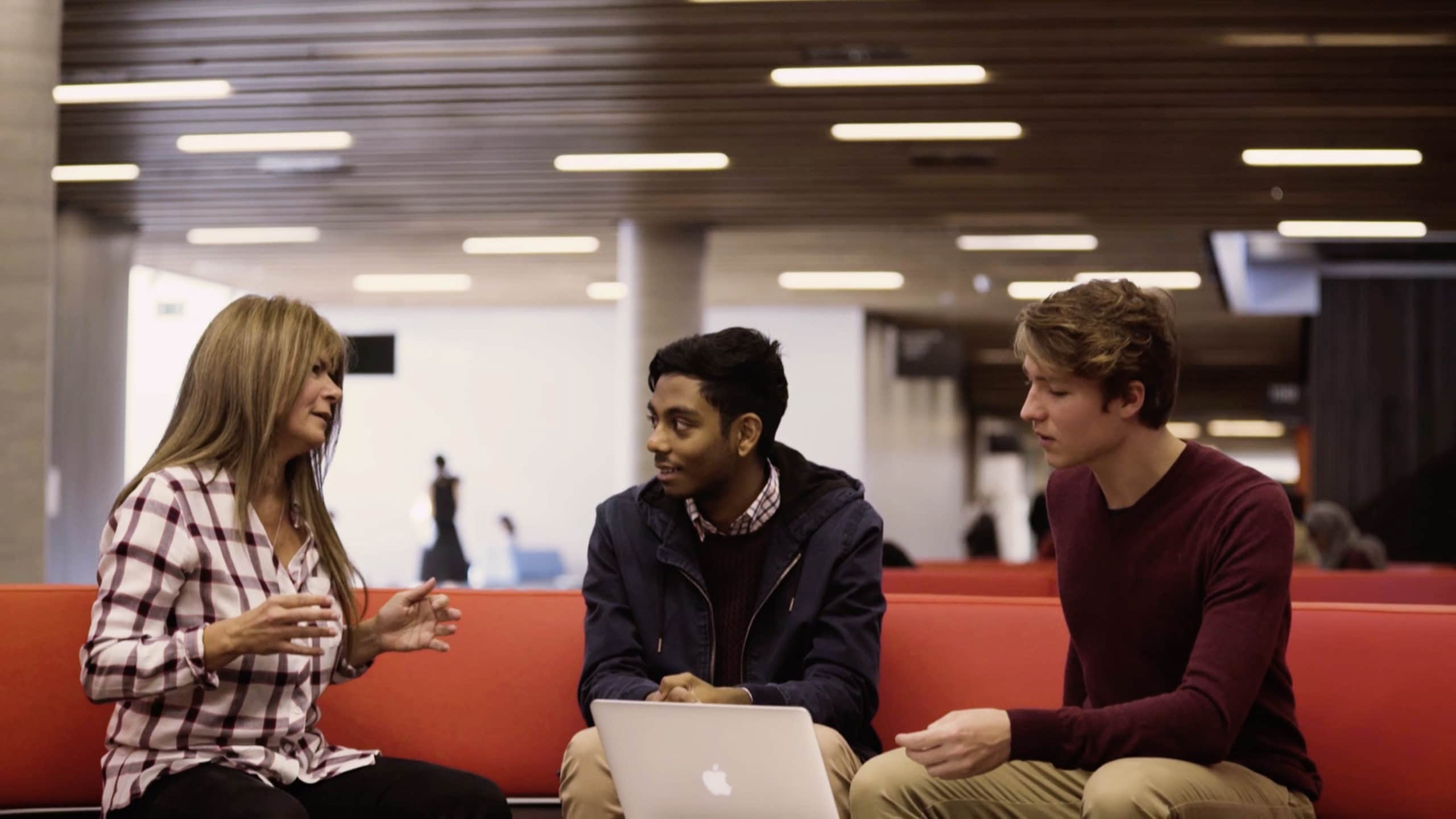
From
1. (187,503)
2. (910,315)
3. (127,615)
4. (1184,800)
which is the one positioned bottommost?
(1184,800)

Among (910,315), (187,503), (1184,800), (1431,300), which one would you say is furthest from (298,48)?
(1431,300)

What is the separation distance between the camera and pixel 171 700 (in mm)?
2547

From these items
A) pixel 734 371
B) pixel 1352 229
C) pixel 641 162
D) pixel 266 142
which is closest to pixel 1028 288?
pixel 1352 229

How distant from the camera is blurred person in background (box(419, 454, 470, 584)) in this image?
567 inches

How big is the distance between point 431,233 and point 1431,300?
10.9 metres

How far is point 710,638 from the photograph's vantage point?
119 inches

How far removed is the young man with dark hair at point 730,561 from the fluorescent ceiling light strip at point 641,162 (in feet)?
26.3

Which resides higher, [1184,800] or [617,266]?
[617,266]

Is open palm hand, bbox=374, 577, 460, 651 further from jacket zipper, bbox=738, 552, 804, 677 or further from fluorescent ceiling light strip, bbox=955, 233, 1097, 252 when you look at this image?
fluorescent ceiling light strip, bbox=955, 233, 1097, 252

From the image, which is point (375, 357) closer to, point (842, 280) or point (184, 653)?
point (842, 280)

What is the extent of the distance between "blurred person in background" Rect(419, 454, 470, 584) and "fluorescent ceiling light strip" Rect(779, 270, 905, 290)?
4530mm

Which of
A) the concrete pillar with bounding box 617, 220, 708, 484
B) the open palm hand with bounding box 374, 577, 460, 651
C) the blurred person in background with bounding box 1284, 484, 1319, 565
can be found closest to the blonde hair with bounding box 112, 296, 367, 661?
the open palm hand with bounding box 374, 577, 460, 651

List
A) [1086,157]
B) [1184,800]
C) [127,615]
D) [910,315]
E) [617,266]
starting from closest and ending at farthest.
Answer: [1184,800], [127,615], [1086,157], [617,266], [910,315]

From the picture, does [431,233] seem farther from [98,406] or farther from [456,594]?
[456,594]
